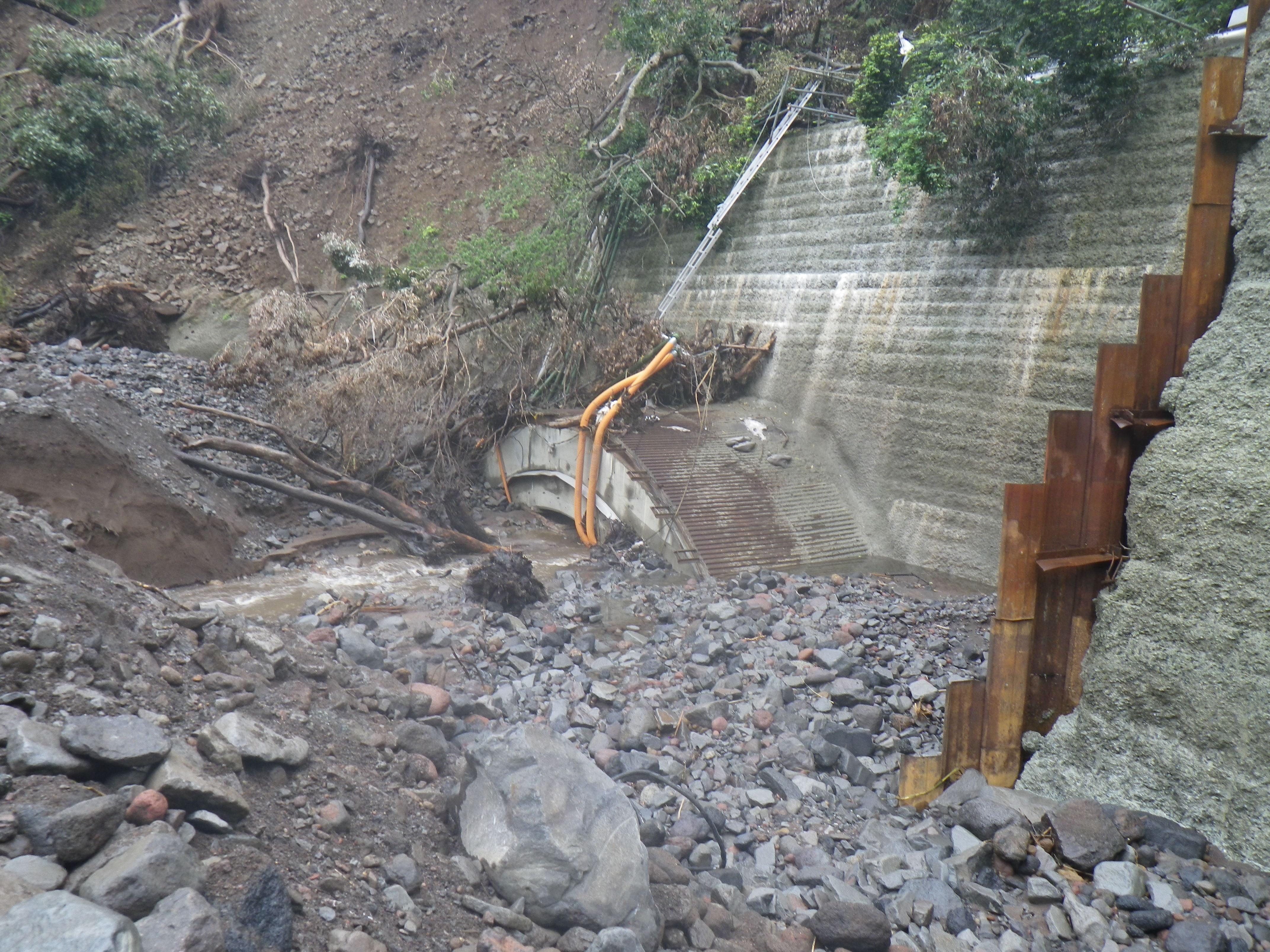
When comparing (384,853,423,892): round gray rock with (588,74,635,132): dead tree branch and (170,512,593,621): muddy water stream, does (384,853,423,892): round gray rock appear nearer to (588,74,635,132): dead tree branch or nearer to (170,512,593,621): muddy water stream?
(170,512,593,621): muddy water stream

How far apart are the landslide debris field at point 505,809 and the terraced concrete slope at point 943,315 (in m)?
2.82

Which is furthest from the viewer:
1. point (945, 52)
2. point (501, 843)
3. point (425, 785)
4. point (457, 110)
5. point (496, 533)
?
point (457, 110)

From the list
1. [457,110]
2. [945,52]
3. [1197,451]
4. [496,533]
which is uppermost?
[457,110]

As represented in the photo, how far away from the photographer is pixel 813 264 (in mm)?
9867

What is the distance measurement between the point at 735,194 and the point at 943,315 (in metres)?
4.14

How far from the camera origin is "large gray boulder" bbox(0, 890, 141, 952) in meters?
1.66

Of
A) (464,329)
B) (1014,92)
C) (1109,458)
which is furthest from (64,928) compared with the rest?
(464,329)

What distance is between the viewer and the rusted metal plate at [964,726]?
3.46m

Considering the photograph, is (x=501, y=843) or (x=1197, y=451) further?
(x=1197, y=451)

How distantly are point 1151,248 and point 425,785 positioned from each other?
21.7 ft

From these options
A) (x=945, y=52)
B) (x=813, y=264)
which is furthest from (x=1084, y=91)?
(x=813, y=264)

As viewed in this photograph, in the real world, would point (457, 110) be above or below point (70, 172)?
above

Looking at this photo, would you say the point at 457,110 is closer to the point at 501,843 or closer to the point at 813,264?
the point at 813,264

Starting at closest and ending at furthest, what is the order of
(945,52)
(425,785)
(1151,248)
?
(425,785) → (1151,248) → (945,52)
